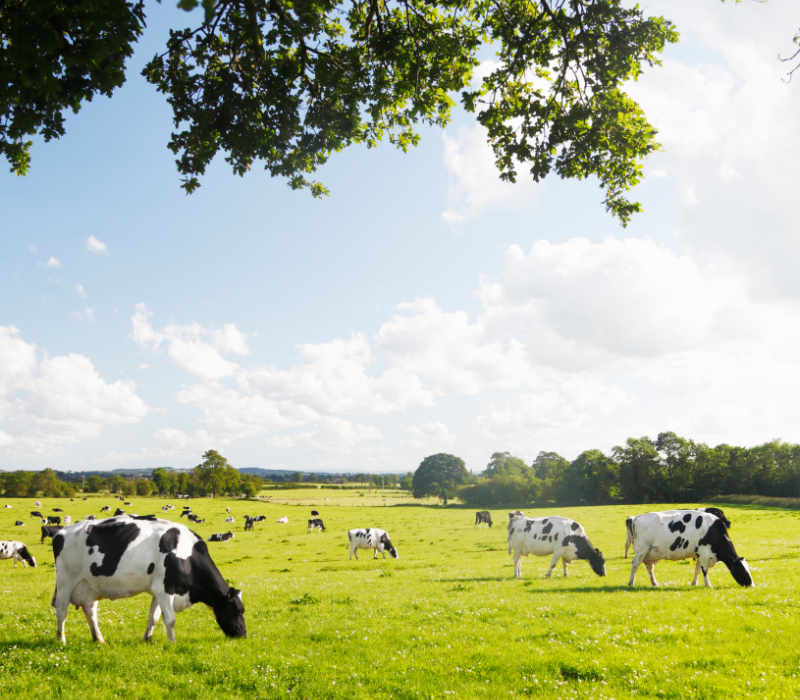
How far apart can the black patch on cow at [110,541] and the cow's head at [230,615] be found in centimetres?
227

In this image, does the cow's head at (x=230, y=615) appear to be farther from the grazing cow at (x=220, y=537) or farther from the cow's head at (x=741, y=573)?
the grazing cow at (x=220, y=537)

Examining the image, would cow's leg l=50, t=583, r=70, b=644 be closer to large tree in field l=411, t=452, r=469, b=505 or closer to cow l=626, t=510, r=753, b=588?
cow l=626, t=510, r=753, b=588

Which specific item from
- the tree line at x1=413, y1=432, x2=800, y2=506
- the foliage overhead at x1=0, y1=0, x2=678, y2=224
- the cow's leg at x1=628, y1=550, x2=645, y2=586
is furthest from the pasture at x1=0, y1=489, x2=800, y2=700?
the tree line at x1=413, y1=432, x2=800, y2=506

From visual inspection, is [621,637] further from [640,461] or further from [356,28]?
[640,461]

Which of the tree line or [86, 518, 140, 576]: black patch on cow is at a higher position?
[86, 518, 140, 576]: black patch on cow

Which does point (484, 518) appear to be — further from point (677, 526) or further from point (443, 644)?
point (443, 644)

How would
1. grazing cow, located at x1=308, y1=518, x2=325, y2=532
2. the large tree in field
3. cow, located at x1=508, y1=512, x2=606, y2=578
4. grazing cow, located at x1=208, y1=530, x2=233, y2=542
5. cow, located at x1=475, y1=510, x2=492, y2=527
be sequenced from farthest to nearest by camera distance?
the large tree in field
cow, located at x1=475, y1=510, x2=492, y2=527
grazing cow, located at x1=308, y1=518, x2=325, y2=532
grazing cow, located at x1=208, y1=530, x2=233, y2=542
cow, located at x1=508, y1=512, x2=606, y2=578

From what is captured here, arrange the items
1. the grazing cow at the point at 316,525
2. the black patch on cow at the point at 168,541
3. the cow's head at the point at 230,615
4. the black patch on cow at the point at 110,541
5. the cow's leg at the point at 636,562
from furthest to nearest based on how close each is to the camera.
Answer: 1. the grazing cow at the point at 316,525
2. the cow's leg at the point at 636,562
3. the cow's head at the point at 230,615
4. the black patch on cow at the point at 168,541
5. the black patch on cow at the point at 110,541

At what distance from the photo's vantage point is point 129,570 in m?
10.1

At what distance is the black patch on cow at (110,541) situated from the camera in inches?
396

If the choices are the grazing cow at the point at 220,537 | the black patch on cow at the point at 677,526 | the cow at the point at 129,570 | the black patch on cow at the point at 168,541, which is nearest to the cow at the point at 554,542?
the black patch on cow at the point at 677,526

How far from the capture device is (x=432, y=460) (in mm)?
136250

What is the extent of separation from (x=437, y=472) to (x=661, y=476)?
2277 inches

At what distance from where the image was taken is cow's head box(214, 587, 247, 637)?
10.7 m
